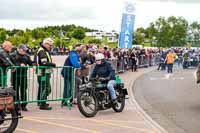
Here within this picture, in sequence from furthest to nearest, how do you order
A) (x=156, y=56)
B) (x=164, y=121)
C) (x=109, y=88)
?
(x=156, y=56)
(x=109, y=88)
(x=164, y=121)

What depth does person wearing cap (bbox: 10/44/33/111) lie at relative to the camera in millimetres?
11898

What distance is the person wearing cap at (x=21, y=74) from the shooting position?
11.9m

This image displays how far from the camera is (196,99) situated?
16.1m

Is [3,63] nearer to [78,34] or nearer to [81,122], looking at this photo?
[81,122]

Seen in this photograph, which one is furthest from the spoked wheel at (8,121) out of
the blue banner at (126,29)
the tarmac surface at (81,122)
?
the blue banner at (126,29)

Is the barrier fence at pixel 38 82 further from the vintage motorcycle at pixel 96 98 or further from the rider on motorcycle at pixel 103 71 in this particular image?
the vintage motorcycle at pixel 96 98

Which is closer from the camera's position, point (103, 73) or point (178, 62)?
point (103, 73)

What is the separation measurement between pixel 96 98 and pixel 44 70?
1.67 meters

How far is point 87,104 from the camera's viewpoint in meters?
11.6

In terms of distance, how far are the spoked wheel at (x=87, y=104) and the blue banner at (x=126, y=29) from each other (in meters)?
16.6

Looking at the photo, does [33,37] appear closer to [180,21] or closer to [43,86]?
[180,21]

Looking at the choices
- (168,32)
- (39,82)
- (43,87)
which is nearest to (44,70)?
(39,82)

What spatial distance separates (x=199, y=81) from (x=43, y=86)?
4439 mm

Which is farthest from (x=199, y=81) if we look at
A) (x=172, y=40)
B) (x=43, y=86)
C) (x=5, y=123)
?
(x=172, y=40)
